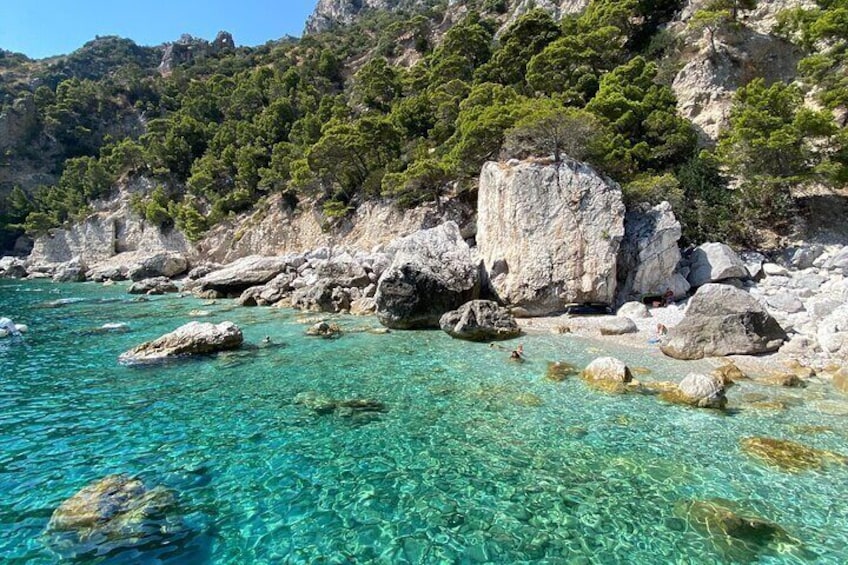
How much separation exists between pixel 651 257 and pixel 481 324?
30.6 feet

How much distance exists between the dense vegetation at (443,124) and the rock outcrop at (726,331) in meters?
9.19

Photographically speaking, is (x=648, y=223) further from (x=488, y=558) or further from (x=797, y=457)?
(x=488, y=558)

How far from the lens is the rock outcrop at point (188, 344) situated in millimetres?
14273

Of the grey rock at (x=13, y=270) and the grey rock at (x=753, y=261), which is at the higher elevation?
the grey rock at (x=13, y=270)

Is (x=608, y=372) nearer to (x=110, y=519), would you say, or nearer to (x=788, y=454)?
(x=788, y=454)

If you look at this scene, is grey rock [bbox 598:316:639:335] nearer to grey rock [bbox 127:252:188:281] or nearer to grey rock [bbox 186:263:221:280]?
grey rock [bbox 186:263:221:280]

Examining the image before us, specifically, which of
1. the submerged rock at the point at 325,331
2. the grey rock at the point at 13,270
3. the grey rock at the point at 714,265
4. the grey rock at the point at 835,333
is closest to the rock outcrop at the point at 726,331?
the grey rock at the point at 835,333

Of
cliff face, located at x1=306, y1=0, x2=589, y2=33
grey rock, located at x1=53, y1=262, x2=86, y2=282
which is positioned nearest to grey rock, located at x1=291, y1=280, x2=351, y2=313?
grey rock, located at x1=53, y1=262, x2=86, y2=282

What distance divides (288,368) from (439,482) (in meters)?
8.06

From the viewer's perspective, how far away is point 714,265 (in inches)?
754

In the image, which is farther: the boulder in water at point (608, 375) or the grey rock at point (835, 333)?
the grey rock at point (835, 333)

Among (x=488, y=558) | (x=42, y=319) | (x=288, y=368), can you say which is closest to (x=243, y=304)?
(x=42, y=319)

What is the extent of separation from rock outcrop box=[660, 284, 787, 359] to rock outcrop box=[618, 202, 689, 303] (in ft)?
17.2

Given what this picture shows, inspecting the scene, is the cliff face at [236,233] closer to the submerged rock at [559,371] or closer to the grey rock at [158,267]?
the grey rock at [158,267]
